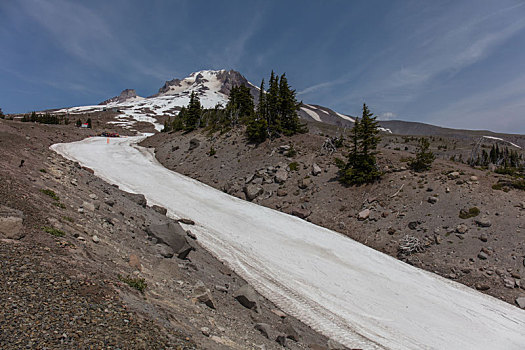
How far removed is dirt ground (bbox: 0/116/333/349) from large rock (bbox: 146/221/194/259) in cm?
27

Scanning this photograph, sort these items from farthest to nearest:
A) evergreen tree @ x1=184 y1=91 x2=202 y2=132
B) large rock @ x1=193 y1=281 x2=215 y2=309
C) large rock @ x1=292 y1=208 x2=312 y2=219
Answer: evergreen tree @ x1=184 y1=91 x2=202 y2=132
large rock @ x1=292 y1=208 x2=312 y2=219
large rock @ x1=193 y1=281 x2=215 y2=309

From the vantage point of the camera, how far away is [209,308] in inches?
275

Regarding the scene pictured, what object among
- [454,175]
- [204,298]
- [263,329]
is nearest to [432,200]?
[454,175]

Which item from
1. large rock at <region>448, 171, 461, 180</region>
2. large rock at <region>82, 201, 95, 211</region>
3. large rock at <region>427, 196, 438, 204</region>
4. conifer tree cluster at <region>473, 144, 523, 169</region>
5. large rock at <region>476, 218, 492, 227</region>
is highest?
conifer tree cluster at <region>473, 144, 523, 169</region>

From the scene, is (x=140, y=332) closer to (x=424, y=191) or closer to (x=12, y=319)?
(x=12, y=319)

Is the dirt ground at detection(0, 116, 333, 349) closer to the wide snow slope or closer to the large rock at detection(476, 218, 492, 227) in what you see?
the wide snow slope

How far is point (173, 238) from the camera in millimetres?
10242

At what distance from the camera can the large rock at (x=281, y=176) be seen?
24716mm

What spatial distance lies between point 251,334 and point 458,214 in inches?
640

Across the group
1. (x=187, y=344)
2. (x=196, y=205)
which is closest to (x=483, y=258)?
(x=187, y=344)

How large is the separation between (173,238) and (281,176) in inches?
626

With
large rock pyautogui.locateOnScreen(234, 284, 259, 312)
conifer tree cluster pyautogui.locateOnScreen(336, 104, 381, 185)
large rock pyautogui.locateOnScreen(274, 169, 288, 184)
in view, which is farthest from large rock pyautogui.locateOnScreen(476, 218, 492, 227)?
large rock pyautogui.locateOnScreen(234, 284, 259, 312)

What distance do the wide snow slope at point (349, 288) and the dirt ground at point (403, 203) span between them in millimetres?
1441

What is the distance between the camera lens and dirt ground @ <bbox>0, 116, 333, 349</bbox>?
12.8 ft
